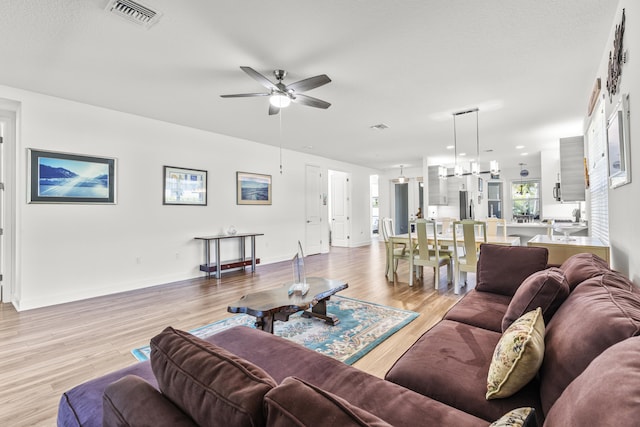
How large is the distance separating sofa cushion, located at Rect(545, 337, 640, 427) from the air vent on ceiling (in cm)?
306

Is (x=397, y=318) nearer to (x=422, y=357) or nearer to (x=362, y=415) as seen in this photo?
(x=422, y=357)

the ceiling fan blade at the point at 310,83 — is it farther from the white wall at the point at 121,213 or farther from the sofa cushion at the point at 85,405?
the white wall at the point at 121,213

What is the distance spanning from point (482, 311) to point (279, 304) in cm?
152

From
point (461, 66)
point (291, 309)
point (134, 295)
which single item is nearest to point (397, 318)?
point (291, 309)

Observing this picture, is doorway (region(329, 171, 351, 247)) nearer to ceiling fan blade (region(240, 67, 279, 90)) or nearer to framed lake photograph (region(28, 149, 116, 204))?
framed lake photograph (region(28, 149, 116, 204))

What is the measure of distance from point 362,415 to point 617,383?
560 millimetres

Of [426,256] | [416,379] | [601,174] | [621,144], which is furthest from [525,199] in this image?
[416,379]

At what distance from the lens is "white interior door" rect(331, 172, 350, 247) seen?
9.30 meters

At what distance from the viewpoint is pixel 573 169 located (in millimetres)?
4715

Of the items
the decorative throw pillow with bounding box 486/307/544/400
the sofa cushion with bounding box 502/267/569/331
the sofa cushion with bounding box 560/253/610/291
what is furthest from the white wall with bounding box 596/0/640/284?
the decorative throw pillow with bounding box 486/307/544/400

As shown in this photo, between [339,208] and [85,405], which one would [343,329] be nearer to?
[85,405]

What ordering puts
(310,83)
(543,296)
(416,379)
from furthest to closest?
(310,83) < (543,296) < (416,379)

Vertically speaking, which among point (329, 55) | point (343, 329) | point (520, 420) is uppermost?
point (329, 55)

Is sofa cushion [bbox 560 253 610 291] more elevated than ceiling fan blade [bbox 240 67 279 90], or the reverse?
ceiling fan blade [bbox 240 67 279 90]
